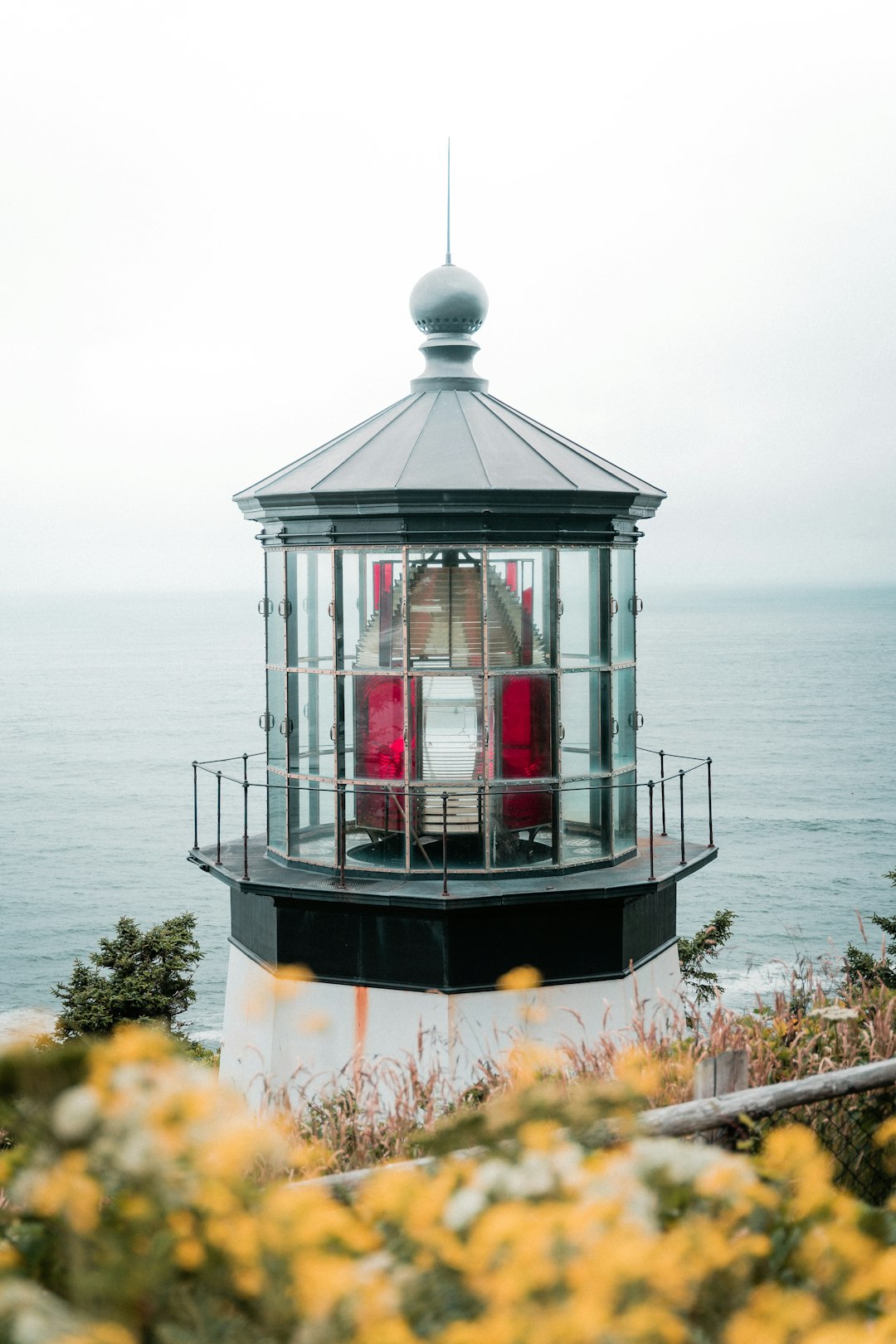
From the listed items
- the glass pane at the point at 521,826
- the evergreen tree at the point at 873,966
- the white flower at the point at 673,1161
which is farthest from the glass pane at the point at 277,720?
the white flower at the point at 673,1161

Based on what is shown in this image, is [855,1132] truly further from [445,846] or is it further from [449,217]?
[449,217]

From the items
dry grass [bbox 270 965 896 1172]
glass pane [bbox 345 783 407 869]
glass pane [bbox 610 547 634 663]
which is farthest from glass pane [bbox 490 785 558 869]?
dry grass [bbox 270 965 896 1172]

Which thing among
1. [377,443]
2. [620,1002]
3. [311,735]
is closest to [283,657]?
[311,735]

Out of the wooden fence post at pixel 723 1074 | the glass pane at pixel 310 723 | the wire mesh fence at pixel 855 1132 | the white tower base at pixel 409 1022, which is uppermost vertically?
the glass pane at pixel 310 723

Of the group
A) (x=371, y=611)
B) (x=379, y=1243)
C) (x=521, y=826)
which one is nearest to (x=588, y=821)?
(x=521, y=826)

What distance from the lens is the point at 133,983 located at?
13.6 meters

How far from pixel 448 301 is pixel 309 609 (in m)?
2.07

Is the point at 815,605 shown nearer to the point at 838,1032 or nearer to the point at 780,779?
the point at 780,779

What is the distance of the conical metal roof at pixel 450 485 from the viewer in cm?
700

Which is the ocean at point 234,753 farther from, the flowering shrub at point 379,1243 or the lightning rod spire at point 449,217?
the lightning rod spire at point 449,217

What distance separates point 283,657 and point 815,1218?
17.1ft

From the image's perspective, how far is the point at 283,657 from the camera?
7.63m

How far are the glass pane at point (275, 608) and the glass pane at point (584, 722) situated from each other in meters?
1.60

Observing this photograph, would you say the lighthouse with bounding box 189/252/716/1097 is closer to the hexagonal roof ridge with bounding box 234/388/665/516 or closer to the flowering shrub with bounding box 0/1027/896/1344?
the hexagonal roof ridge with bounding box 234/388/665/516
